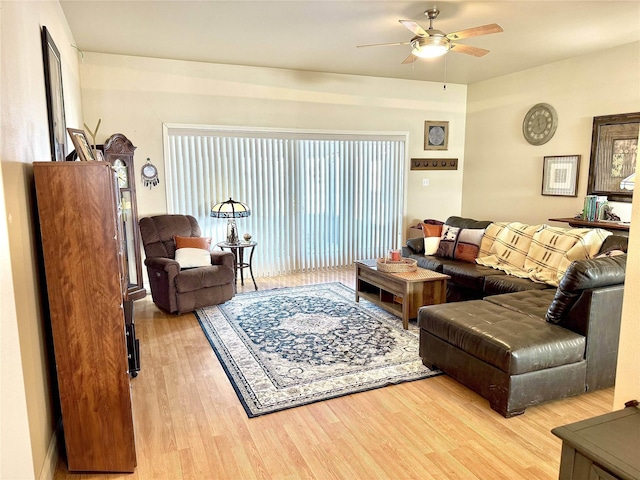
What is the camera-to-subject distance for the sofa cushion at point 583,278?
2678 mm

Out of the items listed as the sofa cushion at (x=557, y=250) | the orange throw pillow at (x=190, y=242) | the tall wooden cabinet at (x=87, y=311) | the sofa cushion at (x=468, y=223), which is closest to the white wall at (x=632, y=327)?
the tall wooden cabinet at (x=87, y=311)

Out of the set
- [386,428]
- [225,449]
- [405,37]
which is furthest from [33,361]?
[405,37]

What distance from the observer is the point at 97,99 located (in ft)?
16.3

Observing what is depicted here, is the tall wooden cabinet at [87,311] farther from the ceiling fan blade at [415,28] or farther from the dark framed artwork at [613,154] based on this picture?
the dark framed artwork at [613,154]

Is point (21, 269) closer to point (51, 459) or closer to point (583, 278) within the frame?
Result: point (51, 459)

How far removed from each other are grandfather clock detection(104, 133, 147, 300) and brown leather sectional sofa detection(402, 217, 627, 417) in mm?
3390

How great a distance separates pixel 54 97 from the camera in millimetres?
2895

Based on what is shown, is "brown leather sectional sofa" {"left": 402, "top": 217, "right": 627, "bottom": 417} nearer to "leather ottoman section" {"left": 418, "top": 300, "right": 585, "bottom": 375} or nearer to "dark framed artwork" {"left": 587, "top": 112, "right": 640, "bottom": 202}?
"leather ottoman section" {"left": 418, "top": 300, "right": 585, "bottom": 375}

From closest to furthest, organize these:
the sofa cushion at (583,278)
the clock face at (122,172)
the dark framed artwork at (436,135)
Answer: the sofa cushion at (583,278)
the clock face at (122,172)
the dark framed artwork at (436,135)

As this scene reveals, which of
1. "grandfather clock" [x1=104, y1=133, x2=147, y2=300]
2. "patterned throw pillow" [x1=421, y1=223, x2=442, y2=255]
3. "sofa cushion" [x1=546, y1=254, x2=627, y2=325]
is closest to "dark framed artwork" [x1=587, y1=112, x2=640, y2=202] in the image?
"patterned throw pillow" [x1=421, y1=223, x2=442, y2=255]

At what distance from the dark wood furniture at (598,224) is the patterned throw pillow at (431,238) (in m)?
1.33

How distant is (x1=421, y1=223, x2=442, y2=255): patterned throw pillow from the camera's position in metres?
5.35

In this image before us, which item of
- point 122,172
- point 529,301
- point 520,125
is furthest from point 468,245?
point 122,172

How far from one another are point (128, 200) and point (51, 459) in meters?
3.29
